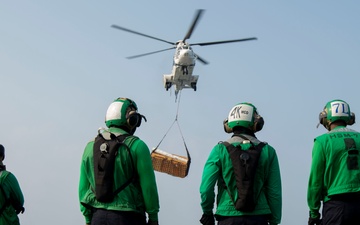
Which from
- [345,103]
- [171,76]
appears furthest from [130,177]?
[171,76]

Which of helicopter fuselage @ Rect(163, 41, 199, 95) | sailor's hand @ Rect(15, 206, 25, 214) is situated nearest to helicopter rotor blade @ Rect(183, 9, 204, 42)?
helicopter fuselage @ Rect(163, 41, 199, 95)

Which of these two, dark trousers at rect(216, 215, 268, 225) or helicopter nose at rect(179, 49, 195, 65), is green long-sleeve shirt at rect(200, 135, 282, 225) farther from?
helicopter nose at rect(179, 49, 195, 65)

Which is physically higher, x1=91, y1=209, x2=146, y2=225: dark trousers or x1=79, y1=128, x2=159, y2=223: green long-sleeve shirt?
x1=79, y1=128, x2=159, y2=223: green long-sleeve shirt

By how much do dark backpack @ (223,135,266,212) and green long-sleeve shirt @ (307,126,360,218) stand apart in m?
1.06

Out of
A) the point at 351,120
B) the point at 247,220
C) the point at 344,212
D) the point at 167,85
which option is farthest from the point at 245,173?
the point at 167,85

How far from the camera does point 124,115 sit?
8.14 meters

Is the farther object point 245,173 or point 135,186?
point 245,173

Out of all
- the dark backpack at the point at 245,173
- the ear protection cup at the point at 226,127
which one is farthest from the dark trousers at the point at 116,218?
the ear protection cup at the point at 226,127

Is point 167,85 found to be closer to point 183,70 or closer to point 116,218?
point 183,70

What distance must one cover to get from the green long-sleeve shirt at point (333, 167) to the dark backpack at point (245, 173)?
1057 mm

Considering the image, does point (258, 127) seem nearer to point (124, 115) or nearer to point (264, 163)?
point (264, 163)

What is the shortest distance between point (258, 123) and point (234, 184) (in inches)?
36.4

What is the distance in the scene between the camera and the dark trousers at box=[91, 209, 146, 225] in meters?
7.63

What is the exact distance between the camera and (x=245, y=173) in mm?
8125
